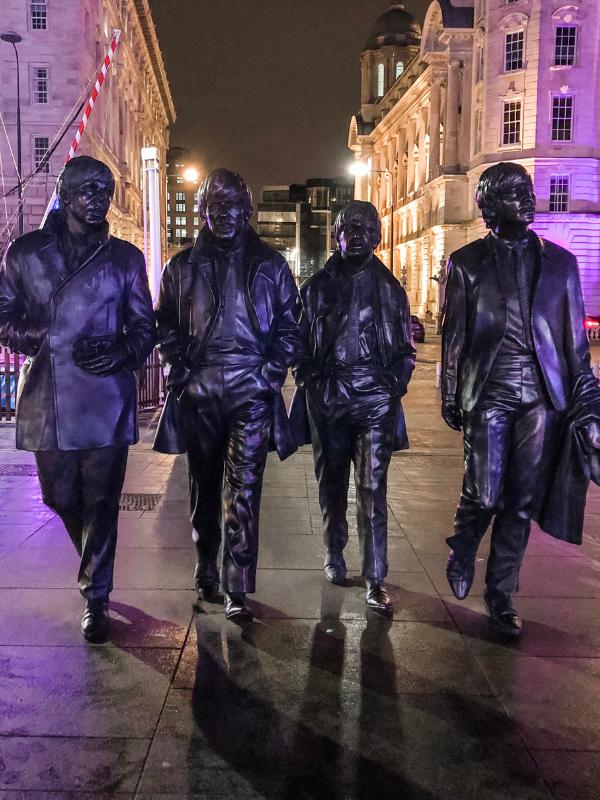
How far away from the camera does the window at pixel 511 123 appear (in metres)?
54.2

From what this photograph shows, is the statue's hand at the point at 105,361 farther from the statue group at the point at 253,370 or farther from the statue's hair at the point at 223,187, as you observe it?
the statue's hair at the point at 223,187

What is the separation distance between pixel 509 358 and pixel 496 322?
20cm

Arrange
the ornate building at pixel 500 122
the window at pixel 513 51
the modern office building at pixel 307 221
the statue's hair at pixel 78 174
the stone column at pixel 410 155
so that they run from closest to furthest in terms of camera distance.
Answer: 1. the statue's hair at pixel 78 174
2. the ornate building at pixel 500 122
3. the window at pixel 513 51
4. the stone column at pixel 410 155
5. the modern office building at pixel 307 221

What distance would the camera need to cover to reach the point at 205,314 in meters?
4.33

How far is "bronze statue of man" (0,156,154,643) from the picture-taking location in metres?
3.94

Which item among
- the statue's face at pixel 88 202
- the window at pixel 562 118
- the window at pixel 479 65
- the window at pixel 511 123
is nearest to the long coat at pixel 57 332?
the statue's face at pixel 88 202

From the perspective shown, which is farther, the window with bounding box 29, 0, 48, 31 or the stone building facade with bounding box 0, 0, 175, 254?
the window with bounding box 29, 0, 48, 31

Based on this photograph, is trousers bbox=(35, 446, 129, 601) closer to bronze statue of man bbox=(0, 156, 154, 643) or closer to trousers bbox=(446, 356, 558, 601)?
bronze statue of man bbox=(0, 156, 154, 643)

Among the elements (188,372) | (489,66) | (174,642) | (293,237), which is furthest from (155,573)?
(293,237)

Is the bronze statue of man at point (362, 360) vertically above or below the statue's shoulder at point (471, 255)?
below

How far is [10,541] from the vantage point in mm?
5742

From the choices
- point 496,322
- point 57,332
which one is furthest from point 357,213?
point 57,332

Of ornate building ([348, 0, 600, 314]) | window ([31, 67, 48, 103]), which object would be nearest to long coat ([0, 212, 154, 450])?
ornate building ([348, 0, 600, 314])

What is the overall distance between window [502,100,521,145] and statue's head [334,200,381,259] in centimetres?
5419
